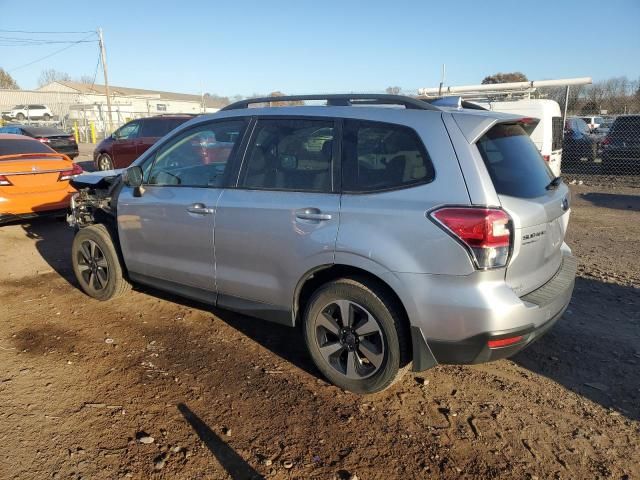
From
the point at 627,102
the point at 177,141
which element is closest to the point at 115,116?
the point at 627,102

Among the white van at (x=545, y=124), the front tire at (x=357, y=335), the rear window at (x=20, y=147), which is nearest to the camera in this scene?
the front tire at (x=357, y=335)

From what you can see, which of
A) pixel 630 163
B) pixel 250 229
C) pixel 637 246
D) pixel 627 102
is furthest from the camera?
Result: pixel 627 102

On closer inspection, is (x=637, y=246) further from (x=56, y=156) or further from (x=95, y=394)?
(x=56, y=156)

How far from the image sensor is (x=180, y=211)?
12.7 ft

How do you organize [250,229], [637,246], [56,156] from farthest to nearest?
1. [56,156]
2. [637,246]
3. [250,229]

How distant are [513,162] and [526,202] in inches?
13.1

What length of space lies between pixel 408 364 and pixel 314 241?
98 cm

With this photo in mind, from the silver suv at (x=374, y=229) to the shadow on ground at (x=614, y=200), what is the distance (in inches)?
291

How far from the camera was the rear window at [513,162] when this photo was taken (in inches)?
110

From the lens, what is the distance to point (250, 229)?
134 inches

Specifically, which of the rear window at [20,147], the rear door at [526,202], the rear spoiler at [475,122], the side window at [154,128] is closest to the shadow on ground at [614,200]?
the rear door at [526,202]

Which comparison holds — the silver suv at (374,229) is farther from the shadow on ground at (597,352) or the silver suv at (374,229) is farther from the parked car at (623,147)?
the parked car at (623,147)

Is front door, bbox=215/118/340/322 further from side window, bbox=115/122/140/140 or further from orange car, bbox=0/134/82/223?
side window, bbox=115/122/140/140

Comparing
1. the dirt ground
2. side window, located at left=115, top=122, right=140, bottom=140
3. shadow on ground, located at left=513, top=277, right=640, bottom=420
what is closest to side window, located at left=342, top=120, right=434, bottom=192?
the dirt ground
